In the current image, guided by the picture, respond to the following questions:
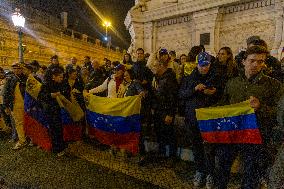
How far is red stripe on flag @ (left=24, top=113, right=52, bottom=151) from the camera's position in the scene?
6570 mm

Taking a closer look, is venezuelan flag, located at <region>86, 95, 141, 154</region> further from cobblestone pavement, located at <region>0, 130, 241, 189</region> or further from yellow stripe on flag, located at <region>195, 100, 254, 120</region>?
yellow stripe on flag, located at <region>195, 100, 254, 120</region>

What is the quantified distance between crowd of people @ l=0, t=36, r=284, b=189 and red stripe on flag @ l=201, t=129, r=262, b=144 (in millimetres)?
66

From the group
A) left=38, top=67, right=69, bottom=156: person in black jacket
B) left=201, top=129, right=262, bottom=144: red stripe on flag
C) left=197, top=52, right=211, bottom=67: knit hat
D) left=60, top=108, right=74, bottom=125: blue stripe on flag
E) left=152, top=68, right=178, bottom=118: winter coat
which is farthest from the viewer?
left=60, top=108, right=74, bottom=125: blue stripe on flag

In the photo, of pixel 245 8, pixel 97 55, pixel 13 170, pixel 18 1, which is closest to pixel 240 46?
pixel 245 8

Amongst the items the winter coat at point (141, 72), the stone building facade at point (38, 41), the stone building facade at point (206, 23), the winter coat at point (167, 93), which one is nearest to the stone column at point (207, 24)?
the stone building facade at point (206, 23)

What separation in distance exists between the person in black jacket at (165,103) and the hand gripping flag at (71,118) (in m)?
2.06

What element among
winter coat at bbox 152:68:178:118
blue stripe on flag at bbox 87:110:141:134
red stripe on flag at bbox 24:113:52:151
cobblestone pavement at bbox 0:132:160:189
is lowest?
cobblestone pavement at bbox 0:132:160:189

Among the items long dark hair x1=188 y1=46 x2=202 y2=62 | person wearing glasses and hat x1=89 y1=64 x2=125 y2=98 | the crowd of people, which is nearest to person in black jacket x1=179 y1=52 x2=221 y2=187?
the crowd of people

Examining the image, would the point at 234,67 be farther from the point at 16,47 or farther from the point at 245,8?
the point at 16,47

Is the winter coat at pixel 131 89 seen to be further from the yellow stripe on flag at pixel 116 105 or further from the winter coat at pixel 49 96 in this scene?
the winter coat at pixel 49 96

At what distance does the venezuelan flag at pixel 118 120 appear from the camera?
18.6ft

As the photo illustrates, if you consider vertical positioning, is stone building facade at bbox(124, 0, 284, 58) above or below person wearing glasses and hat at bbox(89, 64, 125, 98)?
above

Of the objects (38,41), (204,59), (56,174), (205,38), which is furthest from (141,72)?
(38,41)

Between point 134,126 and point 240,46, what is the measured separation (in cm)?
626
